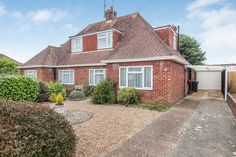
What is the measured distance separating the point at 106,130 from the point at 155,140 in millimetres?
1917

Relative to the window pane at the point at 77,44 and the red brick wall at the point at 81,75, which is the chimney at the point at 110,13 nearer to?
the window pane at the point at 77,44

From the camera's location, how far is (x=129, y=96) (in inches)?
472

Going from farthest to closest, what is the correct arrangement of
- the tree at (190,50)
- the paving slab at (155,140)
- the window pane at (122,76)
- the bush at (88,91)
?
the tree at (190,50)
the bush at (88,91)
the window pane at (122,76)
the paving slab at (155,140)

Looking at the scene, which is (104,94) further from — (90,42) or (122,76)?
(90,42)

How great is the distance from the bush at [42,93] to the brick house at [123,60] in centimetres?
388

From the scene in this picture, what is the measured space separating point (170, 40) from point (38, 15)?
11.4 metres

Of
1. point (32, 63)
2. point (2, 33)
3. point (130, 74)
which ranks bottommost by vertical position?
point (130, 74)

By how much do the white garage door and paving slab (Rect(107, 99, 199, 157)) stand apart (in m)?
18.4

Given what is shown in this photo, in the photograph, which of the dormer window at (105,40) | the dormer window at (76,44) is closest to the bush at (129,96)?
the dormer window at (105,40)

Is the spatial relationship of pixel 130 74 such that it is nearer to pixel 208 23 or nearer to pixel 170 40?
pixel 170 40

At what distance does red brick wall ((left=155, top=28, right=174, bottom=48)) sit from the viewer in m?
14.6

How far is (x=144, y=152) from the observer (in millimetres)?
4965

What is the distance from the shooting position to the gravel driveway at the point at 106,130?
524 cm

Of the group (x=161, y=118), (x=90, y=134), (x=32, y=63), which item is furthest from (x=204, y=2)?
(x=32, y=63)
